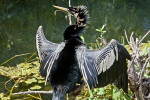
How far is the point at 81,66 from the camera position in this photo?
2.17 m

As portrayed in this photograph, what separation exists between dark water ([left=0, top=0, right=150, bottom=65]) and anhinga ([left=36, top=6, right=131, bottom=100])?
2538 millimetres

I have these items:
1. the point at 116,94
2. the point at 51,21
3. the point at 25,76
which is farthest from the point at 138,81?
the point at 51,21

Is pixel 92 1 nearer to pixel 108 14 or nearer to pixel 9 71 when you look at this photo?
pixel 108 14

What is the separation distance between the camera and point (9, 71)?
477 cm

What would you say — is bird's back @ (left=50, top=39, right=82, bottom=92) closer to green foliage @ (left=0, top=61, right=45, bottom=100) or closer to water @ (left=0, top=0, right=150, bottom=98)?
green foliage @ (left=0, top=61, right=45, bottom=100)

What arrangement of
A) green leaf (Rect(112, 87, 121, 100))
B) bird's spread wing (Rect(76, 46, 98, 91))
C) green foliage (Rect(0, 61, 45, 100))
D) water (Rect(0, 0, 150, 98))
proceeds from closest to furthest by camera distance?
bird's spread wing (Rect(76, 46, 98, 91)) → green leaf (Rect(112, 87, 121, 100)) → green foliage (Rect(0, 61, 45, 100)) → water (Rect(0, 0, 150, 98))

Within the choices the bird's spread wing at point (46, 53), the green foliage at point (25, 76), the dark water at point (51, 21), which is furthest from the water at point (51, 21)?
the bird's spread wing at point (46, 53)

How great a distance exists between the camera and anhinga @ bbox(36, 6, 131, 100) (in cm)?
221

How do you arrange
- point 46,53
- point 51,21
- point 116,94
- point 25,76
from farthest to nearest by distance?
point 51,21, point 25,76, point 116,94, point 46,53

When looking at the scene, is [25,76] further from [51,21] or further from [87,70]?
[51,21]

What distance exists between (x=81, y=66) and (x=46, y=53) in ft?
1.75

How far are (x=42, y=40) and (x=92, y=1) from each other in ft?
30.9

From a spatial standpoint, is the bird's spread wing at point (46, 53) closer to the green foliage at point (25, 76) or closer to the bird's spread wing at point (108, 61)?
the bird's spread wing at point (108, 61)

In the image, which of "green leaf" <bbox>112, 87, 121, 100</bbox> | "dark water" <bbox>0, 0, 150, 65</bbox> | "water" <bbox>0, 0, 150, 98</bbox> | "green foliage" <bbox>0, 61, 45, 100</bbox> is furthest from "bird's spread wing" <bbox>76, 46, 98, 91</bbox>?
"water" <bbox>0, 0, 150, 98</bbox>
